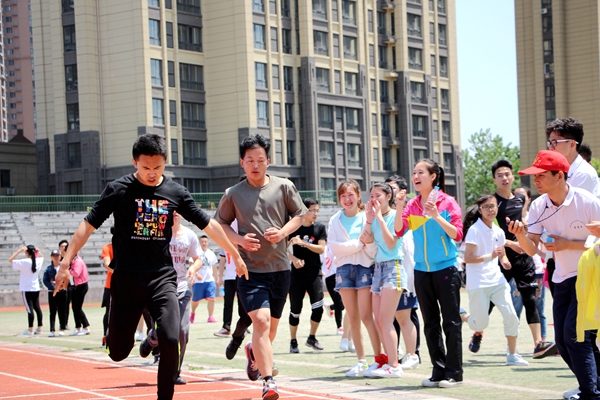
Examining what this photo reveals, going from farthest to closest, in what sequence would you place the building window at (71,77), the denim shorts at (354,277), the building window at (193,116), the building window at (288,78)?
the building window at (288,78) < the building window at (193,116) < the building window at (71,77) < the denim shorts at (354,277)

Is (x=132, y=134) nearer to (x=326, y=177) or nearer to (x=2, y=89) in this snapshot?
(x=326, y=177)

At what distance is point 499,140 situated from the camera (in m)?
127

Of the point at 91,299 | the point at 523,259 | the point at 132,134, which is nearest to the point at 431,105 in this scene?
the point at 132,134

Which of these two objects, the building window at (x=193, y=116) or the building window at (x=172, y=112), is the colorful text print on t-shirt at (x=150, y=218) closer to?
the building window at (x=172, y=112)

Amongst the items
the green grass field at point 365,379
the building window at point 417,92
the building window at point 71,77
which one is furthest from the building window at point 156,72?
the green grass field at point 365,379

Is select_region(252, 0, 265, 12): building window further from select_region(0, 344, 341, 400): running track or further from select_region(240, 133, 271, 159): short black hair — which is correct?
select_region(240, 133, 271, 159): short black hair

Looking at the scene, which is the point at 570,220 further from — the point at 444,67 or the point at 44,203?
the point at 444,67

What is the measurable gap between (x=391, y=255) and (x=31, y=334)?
39.6ft

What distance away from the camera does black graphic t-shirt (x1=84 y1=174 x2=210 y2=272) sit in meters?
8.12

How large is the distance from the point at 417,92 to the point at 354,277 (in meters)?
81.2

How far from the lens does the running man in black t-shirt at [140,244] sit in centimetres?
811

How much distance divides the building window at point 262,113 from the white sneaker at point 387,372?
217 feet

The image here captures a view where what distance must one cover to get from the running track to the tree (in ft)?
367

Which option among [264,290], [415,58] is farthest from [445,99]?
[264,290]
